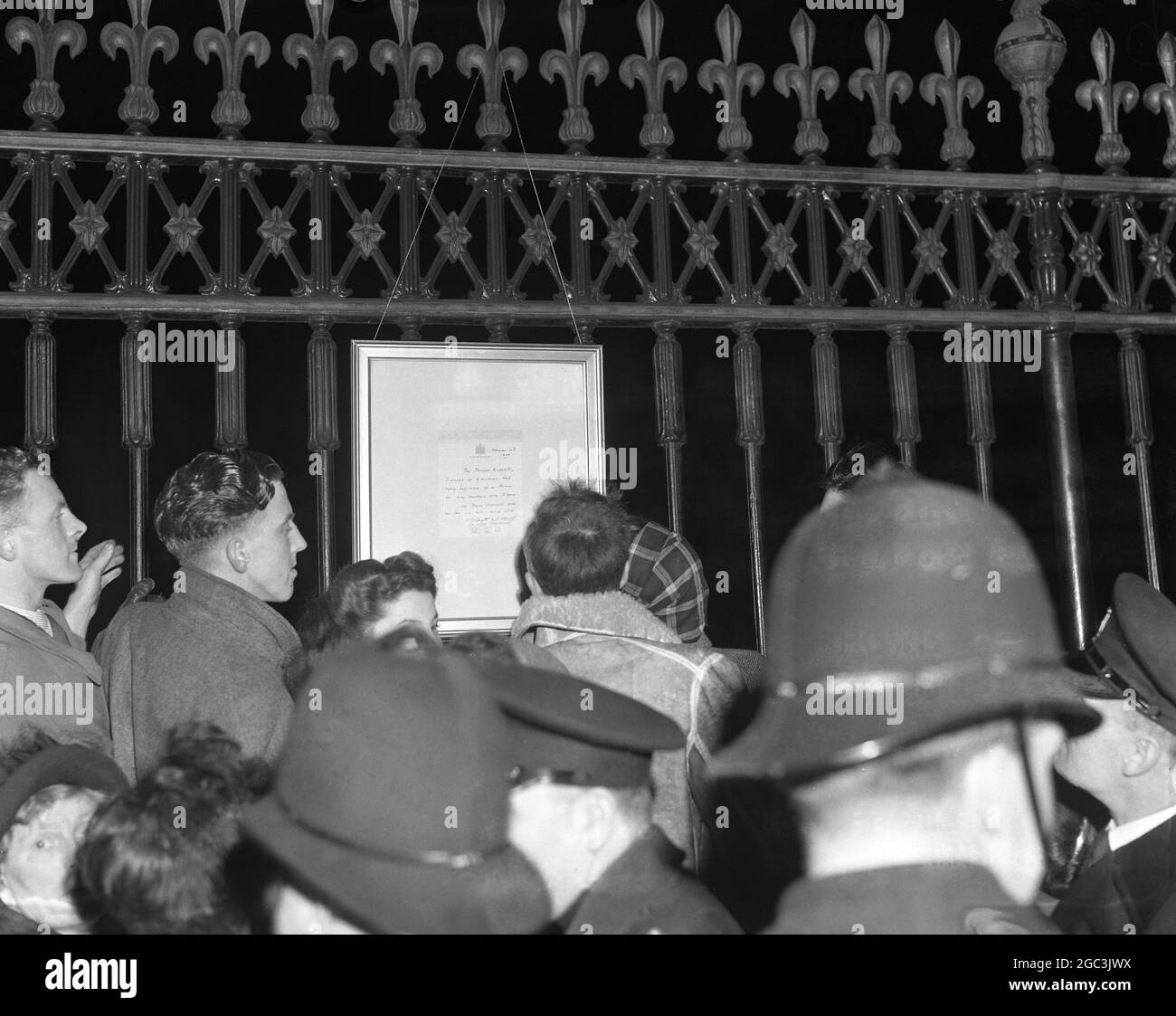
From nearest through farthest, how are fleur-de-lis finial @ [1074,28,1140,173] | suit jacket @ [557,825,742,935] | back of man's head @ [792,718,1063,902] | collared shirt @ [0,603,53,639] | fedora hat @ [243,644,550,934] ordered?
1. fedora hat @ [243,644,550,934]
2. suit jacket @ [557,825,742,935]
3. back of man's head @ [792,718,1063,902]
4. collared shirt @ [0,603,53,639]
5. fleur-de-lis finial @ [1074,28,1140,173]

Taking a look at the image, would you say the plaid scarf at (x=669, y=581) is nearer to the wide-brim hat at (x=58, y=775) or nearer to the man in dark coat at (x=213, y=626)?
the man in dark coat at (x=213, y=626)

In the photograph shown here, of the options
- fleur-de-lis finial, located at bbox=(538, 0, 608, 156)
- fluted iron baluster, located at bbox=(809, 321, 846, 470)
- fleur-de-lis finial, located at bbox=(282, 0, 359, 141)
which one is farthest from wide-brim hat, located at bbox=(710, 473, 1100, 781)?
fleur-de-lis finial, located at bbox=(282, 0, 359, 141)

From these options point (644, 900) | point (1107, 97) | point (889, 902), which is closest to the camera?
point (644, 900)

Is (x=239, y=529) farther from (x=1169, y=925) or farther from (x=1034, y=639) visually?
(x=1169, y=925)

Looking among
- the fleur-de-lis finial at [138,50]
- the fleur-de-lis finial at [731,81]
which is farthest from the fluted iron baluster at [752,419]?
the fleur-de-lis finial at [138,50]

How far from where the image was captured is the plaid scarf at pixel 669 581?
288 cm

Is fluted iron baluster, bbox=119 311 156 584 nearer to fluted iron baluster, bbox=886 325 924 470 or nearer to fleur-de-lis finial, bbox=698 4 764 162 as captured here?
fleur-de-lis finial, bbox=698 4 764 162

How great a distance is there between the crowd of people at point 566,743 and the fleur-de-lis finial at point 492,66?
0.81 meters

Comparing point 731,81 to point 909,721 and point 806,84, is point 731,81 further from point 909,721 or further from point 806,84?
point 909,721

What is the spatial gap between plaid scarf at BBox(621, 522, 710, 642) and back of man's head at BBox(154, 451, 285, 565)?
76 centimetres

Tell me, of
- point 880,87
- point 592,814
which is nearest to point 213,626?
point 592,814

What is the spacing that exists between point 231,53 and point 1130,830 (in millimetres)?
2386

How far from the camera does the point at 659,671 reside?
261 centimetres

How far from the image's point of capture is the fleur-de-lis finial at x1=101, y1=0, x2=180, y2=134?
2.88 metres
